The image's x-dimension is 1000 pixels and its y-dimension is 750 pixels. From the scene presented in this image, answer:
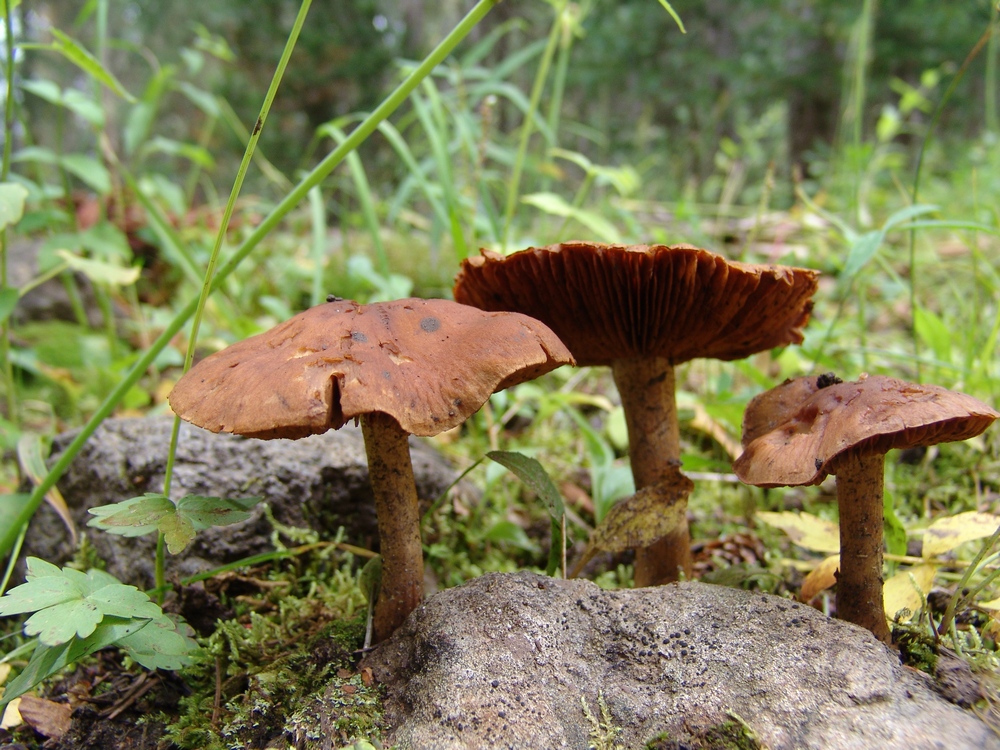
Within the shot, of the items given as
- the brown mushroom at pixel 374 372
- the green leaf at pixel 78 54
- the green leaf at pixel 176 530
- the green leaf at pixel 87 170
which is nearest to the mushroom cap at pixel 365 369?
the brown mushroom at pixel 374 372

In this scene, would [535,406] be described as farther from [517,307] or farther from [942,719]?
[942,719]

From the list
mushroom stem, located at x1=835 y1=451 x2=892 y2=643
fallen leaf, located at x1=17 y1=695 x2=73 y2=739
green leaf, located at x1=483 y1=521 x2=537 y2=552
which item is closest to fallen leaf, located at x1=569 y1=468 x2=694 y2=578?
mushroom stem, located at x1=835 y1=451 x2=892 y2=643

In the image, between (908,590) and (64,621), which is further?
(908,590)

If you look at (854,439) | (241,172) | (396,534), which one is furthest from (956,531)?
Result: (241,172)

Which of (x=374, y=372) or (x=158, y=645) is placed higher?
(x=374, y=372)

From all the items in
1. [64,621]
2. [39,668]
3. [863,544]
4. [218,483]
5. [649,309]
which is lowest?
[39,668]

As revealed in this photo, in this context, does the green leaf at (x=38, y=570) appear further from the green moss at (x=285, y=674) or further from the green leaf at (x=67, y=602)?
the green moss at (x=285, y=674)

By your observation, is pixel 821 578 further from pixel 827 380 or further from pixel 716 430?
pixel 716 430
